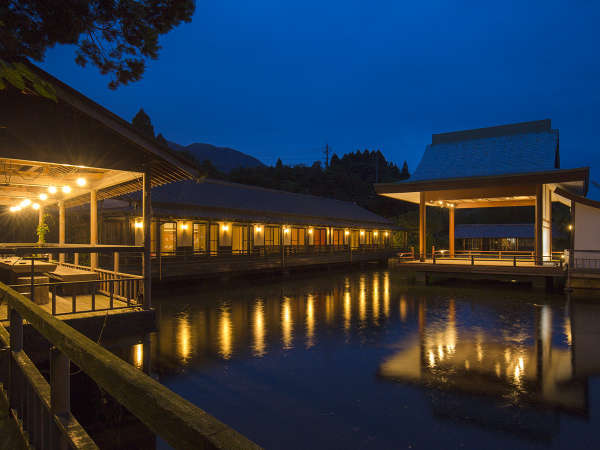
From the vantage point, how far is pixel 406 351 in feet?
32.1

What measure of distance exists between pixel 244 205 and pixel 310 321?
1804cm

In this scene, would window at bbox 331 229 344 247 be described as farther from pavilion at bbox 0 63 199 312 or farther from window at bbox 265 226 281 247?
pavilion at bbox 0 63 199 312

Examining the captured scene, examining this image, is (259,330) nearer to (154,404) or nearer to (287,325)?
(287,325)

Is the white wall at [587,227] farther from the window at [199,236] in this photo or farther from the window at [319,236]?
the window at [199,236]

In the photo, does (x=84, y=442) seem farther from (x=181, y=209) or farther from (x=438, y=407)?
(x=181, y=209)

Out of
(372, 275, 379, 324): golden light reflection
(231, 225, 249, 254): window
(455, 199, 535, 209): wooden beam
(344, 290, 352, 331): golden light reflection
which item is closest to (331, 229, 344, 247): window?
(231, 225, 249, 254): window

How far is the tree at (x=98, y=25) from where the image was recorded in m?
8.63

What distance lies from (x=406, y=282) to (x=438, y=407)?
716 inches

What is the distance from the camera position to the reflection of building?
6.37 meters

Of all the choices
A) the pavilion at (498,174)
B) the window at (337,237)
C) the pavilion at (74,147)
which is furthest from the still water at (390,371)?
the window at (337,237)

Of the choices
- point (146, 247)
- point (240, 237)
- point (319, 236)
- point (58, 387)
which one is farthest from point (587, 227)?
point (58, 387)

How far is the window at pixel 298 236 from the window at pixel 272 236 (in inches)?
71.9

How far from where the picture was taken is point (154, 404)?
4.55 ft

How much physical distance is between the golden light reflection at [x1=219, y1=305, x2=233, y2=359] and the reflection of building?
146 inches
